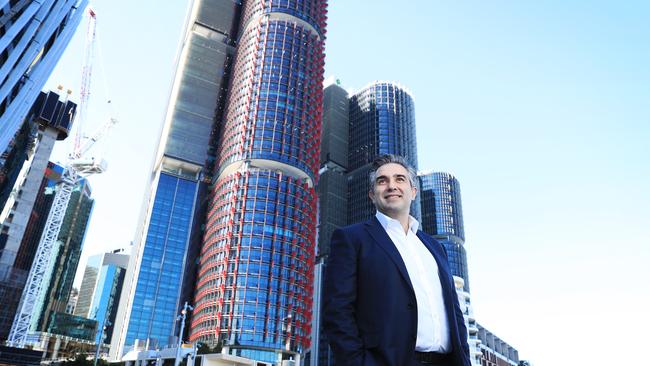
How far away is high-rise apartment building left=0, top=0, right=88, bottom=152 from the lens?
2439cm

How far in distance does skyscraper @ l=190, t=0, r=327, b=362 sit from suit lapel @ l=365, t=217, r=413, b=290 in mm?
85989

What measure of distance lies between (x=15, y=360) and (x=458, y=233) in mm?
135611

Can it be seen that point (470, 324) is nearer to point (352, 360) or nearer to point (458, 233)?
point (458, 233)

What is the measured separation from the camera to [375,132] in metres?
141

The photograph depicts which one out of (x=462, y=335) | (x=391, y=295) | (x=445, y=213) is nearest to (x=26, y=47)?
(x=391, y=295)

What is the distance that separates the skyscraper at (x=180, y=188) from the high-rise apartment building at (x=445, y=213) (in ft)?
266

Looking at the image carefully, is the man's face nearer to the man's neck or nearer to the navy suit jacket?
the man's neck

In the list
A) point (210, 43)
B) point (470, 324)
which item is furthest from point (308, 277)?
point (210, 43)

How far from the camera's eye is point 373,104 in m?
146

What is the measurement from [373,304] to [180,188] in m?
124

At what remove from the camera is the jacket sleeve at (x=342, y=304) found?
160 inches

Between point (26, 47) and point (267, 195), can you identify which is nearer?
point (26, 47)

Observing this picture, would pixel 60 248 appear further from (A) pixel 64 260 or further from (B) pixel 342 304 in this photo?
(B) pixel 342 304

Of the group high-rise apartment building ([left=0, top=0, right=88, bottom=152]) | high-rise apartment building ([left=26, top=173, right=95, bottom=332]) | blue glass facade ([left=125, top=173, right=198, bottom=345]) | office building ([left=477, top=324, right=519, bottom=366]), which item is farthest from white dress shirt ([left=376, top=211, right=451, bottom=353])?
high-rise apartment building ([left=26, top=173, right=95, bottom=332])
